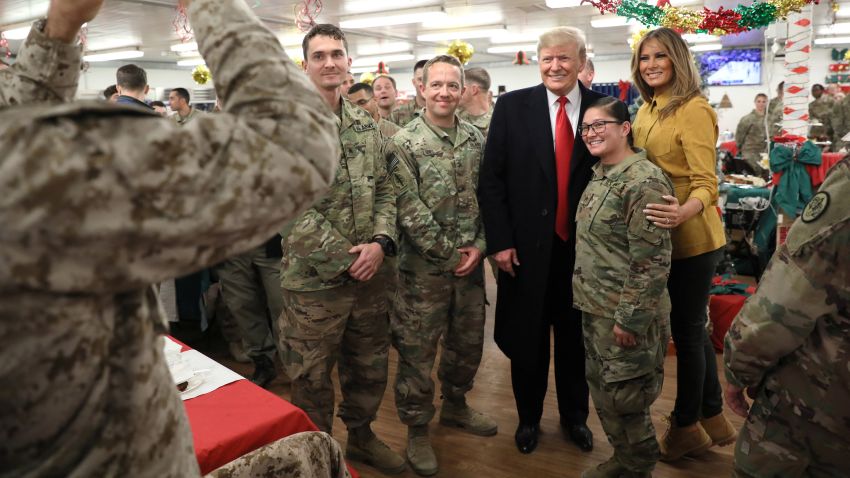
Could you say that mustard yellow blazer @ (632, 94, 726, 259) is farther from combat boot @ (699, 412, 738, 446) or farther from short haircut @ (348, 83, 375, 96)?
short haircut @ (348, 83, 375, 96)

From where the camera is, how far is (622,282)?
2270mm

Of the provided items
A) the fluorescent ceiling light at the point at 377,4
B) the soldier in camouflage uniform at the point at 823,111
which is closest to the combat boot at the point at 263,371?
the fluorescent ceiling light at the point at 377,4

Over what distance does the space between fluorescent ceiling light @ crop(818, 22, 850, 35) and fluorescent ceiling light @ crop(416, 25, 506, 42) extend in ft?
21.4

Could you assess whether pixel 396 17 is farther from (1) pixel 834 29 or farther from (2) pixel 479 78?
(1) pixel 834 29

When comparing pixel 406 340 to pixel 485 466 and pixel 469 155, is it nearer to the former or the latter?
pixel 485 466

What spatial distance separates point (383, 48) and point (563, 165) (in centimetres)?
1344

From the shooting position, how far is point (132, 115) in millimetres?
603

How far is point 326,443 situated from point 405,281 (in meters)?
1.59

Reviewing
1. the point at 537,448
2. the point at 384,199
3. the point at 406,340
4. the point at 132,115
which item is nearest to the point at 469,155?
the point at 384,199

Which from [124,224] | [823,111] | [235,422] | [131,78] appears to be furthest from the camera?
[823,111]

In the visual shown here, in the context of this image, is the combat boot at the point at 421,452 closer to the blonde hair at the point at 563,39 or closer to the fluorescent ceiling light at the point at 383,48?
the blonde hair at the point at 563,39

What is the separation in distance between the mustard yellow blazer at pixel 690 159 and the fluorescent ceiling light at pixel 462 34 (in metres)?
A: 10.0

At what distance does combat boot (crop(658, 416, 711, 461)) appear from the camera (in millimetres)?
2686

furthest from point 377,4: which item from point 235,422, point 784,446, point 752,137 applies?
point 784,446
